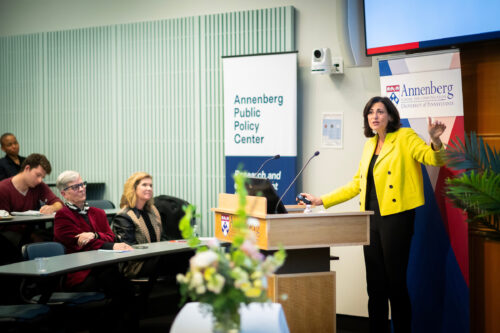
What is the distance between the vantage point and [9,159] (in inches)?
292

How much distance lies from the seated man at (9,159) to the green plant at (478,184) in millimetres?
5336

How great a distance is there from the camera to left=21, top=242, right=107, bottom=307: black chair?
428cm

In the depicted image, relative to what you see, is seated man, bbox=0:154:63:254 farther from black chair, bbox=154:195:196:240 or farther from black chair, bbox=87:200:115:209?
black chair, bbox=154:195:196:240

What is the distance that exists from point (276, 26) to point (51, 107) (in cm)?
341

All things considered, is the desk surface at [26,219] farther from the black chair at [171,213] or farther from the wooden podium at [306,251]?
the wooden podium at [306,251]

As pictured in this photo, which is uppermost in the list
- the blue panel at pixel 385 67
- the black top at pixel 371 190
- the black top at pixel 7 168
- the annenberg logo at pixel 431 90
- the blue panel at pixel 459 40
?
the blue panel at pixel 459 40

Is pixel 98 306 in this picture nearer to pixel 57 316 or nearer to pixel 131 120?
pixel 57 316

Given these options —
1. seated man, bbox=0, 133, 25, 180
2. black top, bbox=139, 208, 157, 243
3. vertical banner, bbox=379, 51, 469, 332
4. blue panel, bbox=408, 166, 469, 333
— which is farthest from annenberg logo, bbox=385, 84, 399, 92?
seated man, bbox=0, 133, 25, 180

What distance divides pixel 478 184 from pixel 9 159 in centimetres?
571

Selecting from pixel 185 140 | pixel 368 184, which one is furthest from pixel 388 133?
pixel 185 140

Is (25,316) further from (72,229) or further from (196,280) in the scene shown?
(196,280)

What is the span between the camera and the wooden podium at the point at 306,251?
383 centimetres

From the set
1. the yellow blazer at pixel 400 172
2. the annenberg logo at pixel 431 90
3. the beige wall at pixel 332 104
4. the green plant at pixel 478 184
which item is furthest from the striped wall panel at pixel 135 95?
the green plant at pixel 478 184

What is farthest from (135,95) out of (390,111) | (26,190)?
(390,111)
